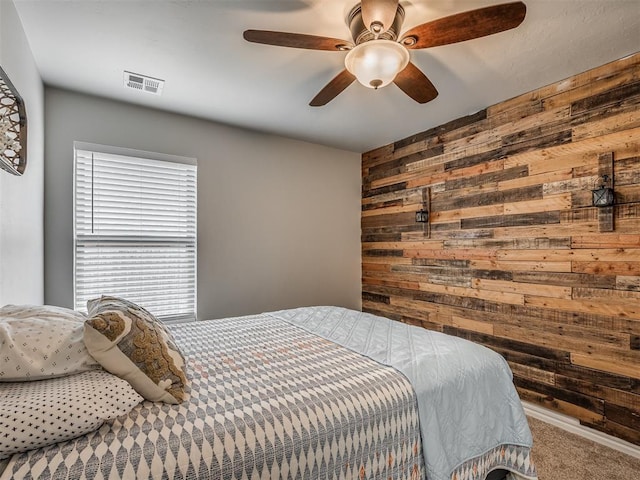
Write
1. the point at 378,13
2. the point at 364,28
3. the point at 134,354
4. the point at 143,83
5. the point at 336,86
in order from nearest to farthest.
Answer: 1. the point at 134,354
2. the point at 378,13
3. the point at 364,28
4. the point at 336,86
5. the point at 143,83

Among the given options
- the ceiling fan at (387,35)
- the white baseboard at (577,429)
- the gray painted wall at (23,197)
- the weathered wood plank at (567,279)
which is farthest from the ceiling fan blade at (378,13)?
the white baseboard at (577,429)

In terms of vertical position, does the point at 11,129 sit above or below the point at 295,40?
below

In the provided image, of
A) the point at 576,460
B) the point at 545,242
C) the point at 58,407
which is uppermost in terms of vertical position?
the point at 545,242

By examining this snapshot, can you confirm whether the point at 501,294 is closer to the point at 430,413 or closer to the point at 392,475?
the point at 430,413

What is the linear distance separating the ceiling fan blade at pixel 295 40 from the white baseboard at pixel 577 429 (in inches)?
115

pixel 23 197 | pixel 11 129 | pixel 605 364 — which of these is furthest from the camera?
pixel 605 364

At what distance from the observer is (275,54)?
2180mm

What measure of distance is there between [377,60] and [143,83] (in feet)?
6.10

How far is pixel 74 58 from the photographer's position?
2.22m

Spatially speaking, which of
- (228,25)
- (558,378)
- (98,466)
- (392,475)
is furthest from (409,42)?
(558,378)

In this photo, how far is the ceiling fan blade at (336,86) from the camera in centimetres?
199

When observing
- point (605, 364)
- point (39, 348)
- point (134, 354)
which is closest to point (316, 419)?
point (134, 354)

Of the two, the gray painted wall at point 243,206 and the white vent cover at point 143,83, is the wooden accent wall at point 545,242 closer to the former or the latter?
the gray painted wall at point 243,206

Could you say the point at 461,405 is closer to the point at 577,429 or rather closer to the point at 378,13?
the point at 577,429
